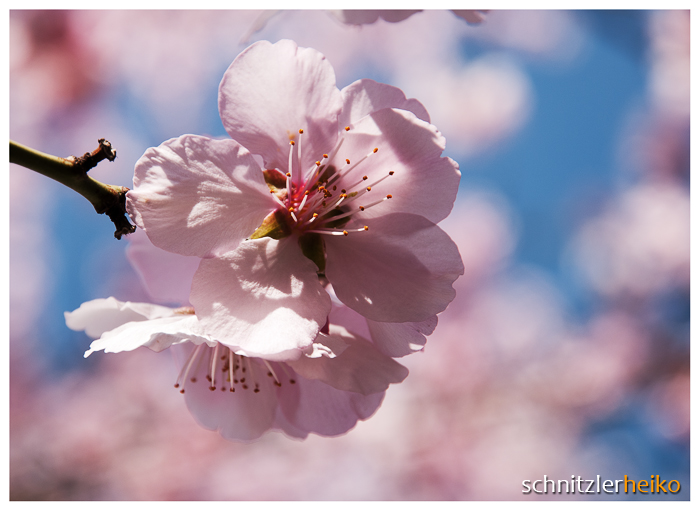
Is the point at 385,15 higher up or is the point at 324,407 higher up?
the point at 385,15

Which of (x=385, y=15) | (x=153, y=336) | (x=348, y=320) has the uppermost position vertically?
(x=385, y=15)

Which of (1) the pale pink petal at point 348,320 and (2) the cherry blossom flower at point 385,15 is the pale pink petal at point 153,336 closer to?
(1) the pale pink petal at point 348,320

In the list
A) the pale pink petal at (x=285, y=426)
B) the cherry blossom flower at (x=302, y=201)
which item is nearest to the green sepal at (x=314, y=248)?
the cherry blossom flower at (x=302, y=201)

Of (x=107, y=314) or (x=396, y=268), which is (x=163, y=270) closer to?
(x=107, y=314)

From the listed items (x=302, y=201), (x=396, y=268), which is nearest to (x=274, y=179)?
(x=302, y=201)

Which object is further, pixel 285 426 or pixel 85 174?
pixel 285 426
